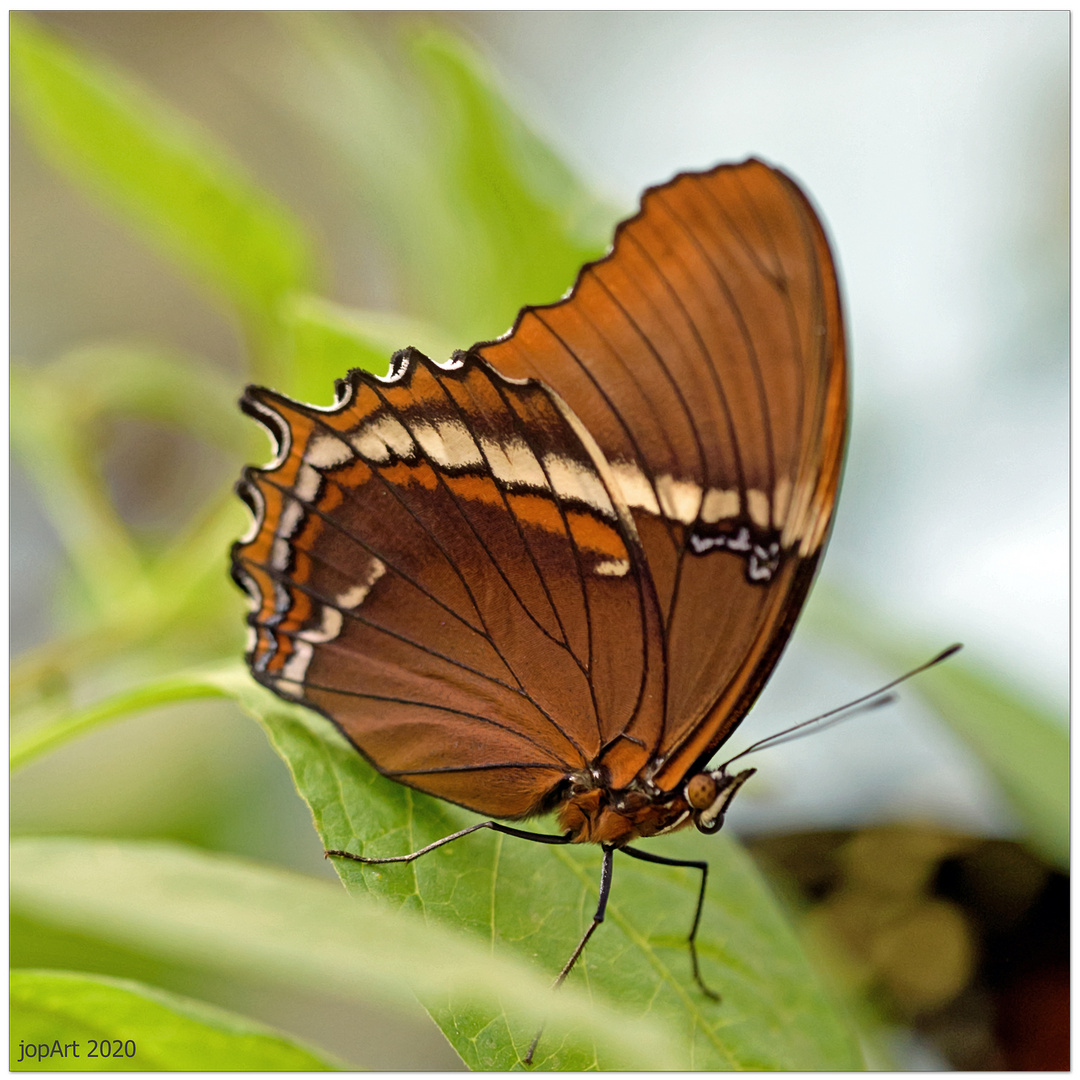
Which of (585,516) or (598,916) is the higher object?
(585,516)

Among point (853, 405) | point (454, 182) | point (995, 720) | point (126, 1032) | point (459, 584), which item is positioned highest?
point (454, 182)

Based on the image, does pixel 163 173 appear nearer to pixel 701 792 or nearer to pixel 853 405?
pixel 701 792

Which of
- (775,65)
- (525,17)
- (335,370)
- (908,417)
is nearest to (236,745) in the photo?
(335,370)

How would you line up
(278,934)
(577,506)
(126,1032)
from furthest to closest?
(577,506) < (126,1032) < (278,934)

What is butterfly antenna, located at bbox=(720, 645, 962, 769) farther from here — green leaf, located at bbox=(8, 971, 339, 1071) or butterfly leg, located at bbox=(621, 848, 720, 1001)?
green leaf, located at bbox=(8, 971, 339, 1071)

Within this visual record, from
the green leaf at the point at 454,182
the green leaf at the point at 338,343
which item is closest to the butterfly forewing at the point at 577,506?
the green leaf at the point at 338,343

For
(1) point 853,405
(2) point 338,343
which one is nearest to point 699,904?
(2) point 338,343

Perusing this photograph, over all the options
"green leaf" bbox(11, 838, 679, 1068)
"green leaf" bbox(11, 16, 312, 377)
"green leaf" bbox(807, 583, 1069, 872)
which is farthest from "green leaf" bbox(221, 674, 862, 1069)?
"green leaf" bbox(11, 16, 312, 377)
